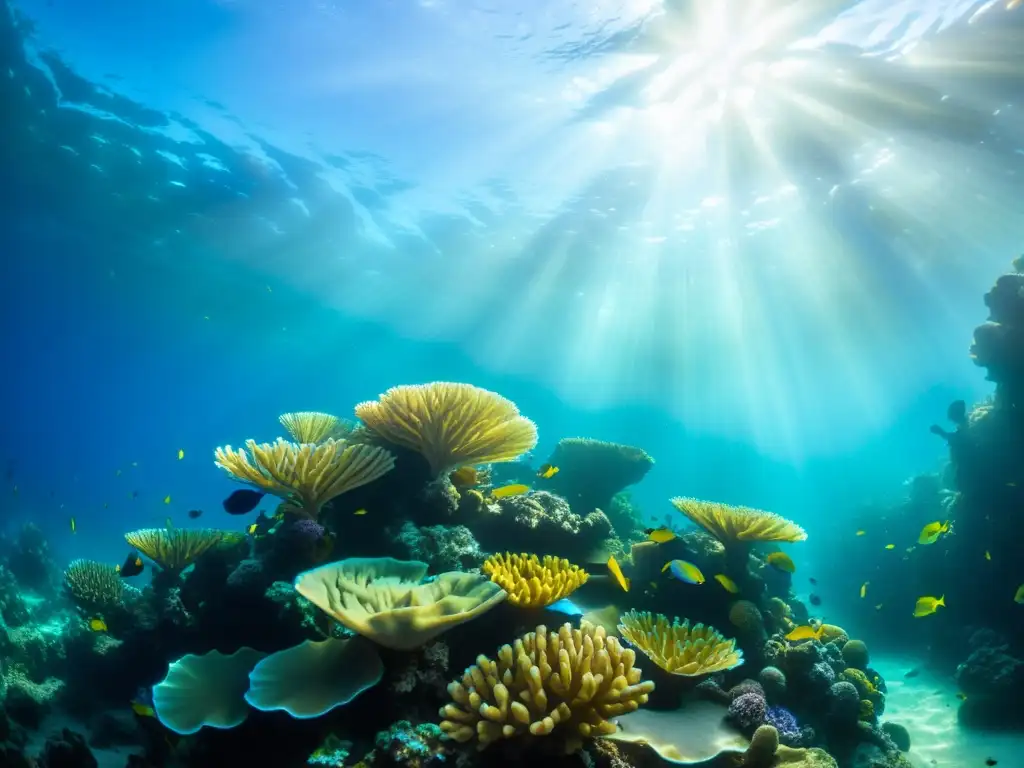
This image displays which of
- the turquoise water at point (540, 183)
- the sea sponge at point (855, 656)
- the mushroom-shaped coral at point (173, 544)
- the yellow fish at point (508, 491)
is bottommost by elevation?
the mushroom-shaped coral at point (173, 544)

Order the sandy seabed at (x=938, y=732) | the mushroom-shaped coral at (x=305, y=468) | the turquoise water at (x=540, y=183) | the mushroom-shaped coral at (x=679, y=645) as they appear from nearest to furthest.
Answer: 1. the mushroom-shaped coral at (x=679, y=645)
2. the mushroom-shaped coral at (x=305, y=468)
3. the sandy seabed at (x=938, y=732)
4. the turquoise water at (x=540, y=183)

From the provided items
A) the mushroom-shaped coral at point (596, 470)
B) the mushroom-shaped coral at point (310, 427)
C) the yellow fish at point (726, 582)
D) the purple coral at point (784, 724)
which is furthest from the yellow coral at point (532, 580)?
the mushroom-shaped coral at point (596, 470)

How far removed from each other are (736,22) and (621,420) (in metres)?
65.7

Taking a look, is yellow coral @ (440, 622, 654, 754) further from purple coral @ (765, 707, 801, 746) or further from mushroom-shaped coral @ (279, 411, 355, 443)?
mushroom-shaped coral @ (279, 411, 355, 443)

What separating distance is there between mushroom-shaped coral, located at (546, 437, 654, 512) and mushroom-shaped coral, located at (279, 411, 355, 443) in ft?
18.0

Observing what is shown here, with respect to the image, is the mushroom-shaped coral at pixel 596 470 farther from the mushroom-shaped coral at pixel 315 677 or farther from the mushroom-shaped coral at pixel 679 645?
the mushroom-shaped coral at pixel 315 677

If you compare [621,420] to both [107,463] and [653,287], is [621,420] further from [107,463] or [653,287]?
[107,463]

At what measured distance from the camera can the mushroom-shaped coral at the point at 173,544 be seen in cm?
702

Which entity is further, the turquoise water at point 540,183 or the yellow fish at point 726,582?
the turquoise water at point 540,183

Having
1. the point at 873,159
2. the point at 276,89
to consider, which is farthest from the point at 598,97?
the point at 276,89

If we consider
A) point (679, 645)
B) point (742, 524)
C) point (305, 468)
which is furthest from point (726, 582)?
point (305, 468)

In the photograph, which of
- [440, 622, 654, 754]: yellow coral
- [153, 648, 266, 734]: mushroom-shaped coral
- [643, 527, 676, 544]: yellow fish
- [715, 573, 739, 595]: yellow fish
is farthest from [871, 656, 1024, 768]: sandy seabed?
[153, 648, 266, 734]: mushroom-shaped coral

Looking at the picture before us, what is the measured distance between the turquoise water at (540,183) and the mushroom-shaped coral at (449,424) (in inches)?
230

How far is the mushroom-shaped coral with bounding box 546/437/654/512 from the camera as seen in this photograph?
10.9 meters
